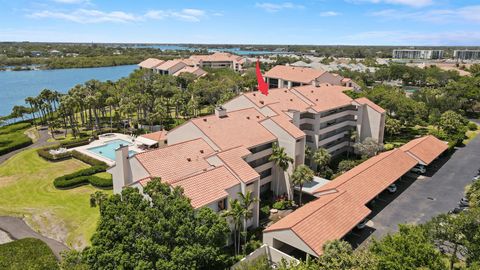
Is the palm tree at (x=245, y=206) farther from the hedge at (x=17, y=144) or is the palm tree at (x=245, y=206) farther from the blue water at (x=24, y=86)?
the blue water at (x=24, y=86)

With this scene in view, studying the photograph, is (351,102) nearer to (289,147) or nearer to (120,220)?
(289,147)

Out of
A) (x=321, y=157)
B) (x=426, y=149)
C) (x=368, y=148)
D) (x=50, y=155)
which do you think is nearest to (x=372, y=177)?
(x=321, y=157)

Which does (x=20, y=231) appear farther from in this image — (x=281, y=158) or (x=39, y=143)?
(x=39, y=143)

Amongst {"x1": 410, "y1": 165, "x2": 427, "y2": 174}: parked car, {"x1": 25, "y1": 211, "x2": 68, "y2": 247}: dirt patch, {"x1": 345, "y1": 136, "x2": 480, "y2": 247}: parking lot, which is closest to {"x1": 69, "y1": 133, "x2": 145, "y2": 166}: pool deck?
{"x1": 25, "y1": 211, "x2": 68, "y2": 247}: dirt patch

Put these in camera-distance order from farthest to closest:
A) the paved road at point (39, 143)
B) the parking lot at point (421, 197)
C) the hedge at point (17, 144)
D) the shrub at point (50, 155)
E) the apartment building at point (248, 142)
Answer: the hedge at point (17, 144) < the paved road at point (39, 143) < the shrub at point (50, 155) < the parking lot at point (421, 197) < the apartment building at point (248, 142)

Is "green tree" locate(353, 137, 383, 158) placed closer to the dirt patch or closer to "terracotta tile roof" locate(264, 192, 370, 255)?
"terracotta tile roof" locate(264, 192, 370, 255)

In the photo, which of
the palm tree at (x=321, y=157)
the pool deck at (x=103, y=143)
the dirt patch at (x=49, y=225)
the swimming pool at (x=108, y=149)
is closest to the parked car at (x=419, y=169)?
the palm tree at (x=321, y=157)

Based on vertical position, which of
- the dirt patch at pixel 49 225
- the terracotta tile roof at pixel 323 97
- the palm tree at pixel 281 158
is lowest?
the dirt patch at pixel 49 225
